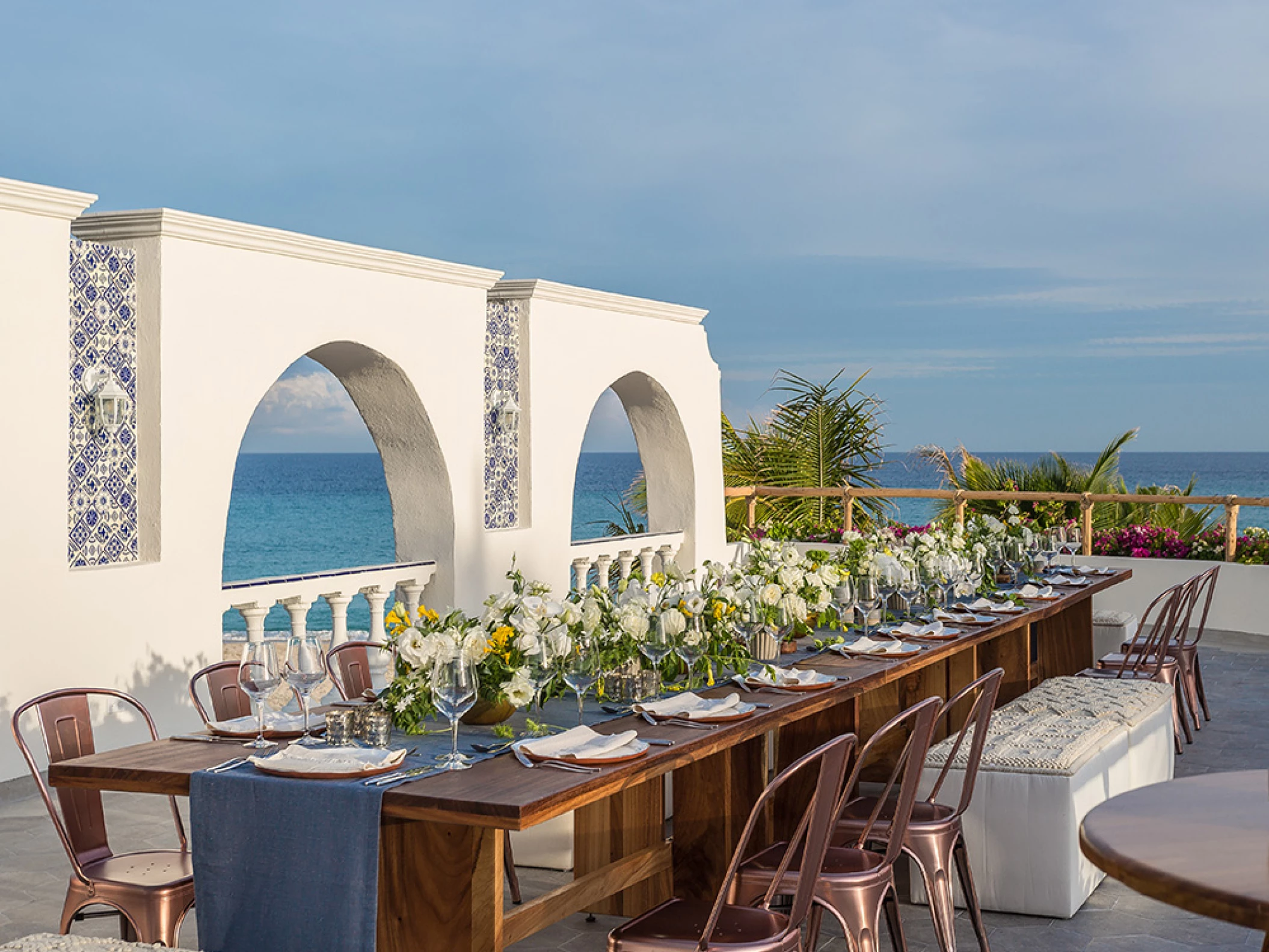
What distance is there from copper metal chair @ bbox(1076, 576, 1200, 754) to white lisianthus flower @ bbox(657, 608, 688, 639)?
3185 mm

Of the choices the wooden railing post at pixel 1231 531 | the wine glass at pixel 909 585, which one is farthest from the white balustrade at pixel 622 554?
the wooden railing post at pixel 1231 531

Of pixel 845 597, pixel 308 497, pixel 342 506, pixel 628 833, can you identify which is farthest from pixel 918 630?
pixel 308 497

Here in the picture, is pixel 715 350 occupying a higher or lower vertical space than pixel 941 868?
higher

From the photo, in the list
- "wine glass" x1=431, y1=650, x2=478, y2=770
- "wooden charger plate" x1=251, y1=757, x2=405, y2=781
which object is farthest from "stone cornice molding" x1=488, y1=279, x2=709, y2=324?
"wooden charger plate" x1=251, y1=757, x2=405, y2=781

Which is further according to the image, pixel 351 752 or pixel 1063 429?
pixel 1063 429

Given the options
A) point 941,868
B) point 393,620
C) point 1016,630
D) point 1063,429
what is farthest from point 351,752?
point 1063,429

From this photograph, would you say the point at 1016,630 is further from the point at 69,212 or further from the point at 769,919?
the point at 69,212

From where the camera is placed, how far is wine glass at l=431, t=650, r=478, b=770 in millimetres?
3039

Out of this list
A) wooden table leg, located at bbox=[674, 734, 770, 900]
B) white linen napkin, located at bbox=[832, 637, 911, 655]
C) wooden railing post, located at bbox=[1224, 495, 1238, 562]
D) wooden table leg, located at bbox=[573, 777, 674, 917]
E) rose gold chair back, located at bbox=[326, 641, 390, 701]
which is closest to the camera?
wooden table leg, located at bbox=[674, 734, 770, 900]

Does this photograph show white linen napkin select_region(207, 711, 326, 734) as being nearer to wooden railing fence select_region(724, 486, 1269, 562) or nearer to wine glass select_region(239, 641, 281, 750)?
wine glass select_region(239, 641, 281, 750)

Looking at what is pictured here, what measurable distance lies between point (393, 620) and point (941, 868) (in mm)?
1727

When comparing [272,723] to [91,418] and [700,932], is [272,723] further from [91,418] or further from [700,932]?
[91,418]

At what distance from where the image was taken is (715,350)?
1636 inches

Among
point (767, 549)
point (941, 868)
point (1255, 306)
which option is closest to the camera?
point (941, 868)
